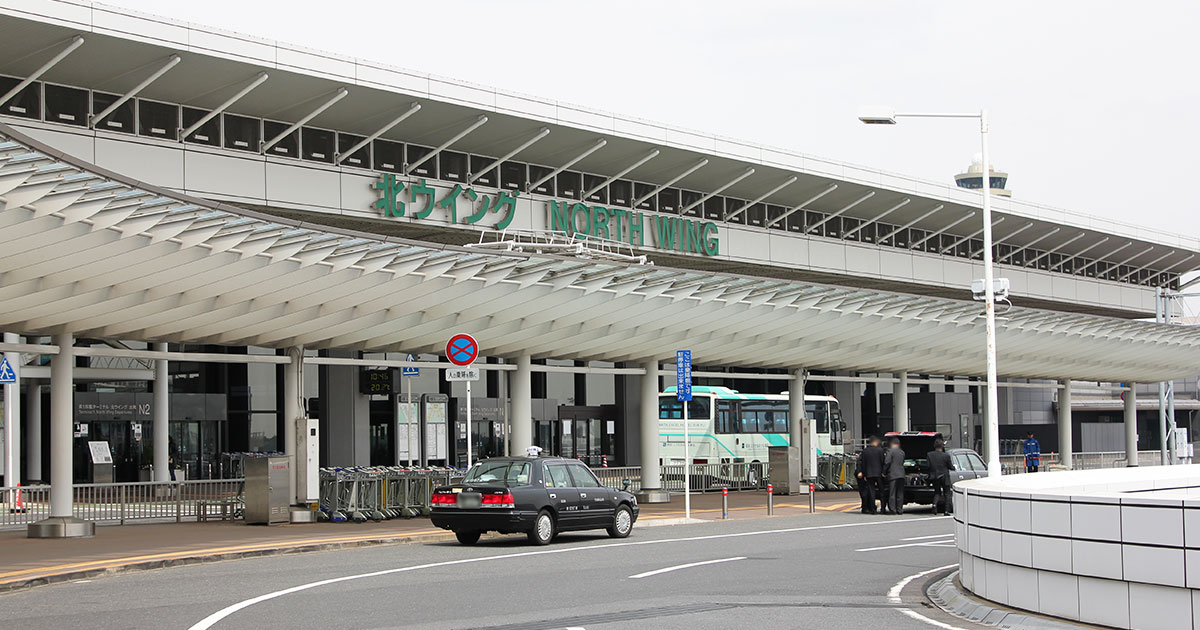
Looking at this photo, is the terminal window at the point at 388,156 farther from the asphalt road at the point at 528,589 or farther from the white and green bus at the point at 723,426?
the asphalt road at the point at 528,589

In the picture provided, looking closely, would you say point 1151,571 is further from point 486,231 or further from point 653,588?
point 486,231

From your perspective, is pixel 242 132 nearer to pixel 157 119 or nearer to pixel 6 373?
pixel 157 119

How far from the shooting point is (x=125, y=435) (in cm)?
3991

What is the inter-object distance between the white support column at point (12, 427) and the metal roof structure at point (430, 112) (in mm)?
5990

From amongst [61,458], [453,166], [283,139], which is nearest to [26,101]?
[283,139]

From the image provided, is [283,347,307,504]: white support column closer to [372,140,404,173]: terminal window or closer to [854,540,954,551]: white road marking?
[372,140,404,173]: terminal window

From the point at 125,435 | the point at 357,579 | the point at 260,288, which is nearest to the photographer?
the point at 357,579

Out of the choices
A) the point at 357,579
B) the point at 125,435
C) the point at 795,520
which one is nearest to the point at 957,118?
the point at 795,520


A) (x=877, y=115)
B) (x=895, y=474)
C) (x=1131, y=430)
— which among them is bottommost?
(x=1131, y=430)

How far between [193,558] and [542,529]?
5394 mm

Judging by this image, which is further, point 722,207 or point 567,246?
point 722,207

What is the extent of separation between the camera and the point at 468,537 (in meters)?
20.8

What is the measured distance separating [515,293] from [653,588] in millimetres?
12039

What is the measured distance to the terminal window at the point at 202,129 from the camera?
2898 cm
